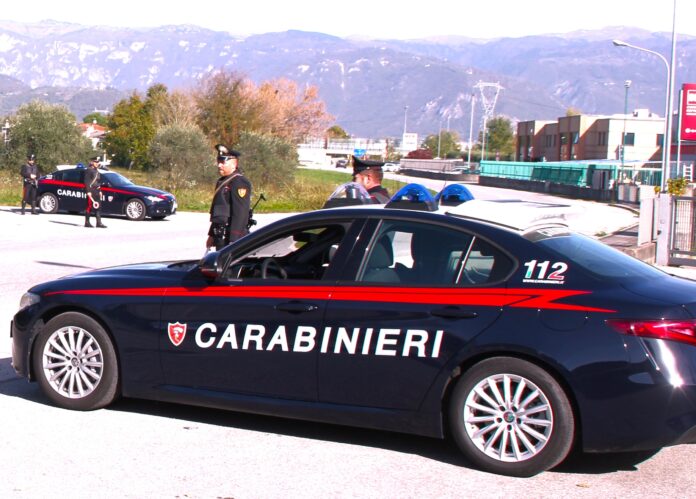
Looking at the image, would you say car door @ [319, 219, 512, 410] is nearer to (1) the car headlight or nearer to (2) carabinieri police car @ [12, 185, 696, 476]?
(2) carabinieri police car @ [12, 185, 696, 476]

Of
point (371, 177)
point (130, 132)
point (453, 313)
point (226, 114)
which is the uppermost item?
point (226, 114)

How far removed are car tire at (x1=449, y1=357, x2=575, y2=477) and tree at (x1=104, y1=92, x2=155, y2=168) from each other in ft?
265

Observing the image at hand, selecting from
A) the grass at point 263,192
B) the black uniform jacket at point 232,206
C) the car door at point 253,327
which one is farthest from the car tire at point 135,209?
the car door at point 253,327

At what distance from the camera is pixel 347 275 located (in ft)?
19.6

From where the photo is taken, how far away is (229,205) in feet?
32.8

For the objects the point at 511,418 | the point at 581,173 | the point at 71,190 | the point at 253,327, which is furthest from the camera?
the point at 581,173

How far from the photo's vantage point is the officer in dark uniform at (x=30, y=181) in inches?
1131

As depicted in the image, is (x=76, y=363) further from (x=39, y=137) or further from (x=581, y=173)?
(x=581, y=173)

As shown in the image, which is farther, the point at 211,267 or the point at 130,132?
the point at 130,132

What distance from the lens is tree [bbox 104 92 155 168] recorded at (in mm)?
88975

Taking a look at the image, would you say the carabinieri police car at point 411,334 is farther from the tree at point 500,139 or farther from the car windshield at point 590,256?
the tree at point 500,139

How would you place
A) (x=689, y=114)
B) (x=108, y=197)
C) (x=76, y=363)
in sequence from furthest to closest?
(x=108, y=197)
(x=689, y=114)
(x=76, y=363)

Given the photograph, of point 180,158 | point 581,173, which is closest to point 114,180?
point 180,158

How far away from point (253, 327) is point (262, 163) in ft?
150
